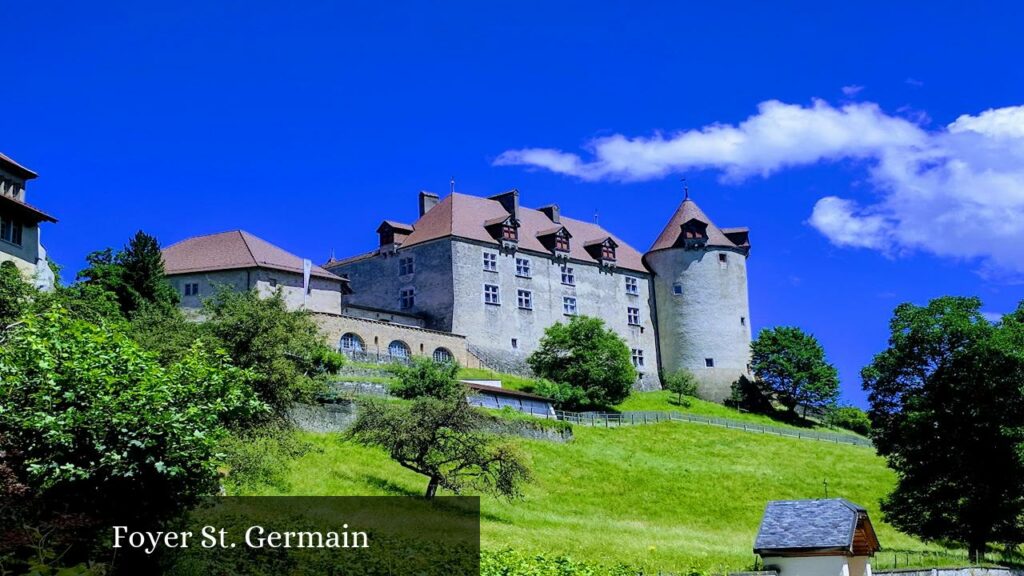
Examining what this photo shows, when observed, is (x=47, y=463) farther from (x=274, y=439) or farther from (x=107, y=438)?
(x=274, y=439)

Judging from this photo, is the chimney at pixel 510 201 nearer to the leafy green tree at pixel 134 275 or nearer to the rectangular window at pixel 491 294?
the rectangular window at pixel 491 294

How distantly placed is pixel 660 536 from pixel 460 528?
786 centimetres

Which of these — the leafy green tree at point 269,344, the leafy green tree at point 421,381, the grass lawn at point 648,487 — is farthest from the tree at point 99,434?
the leafy green tree at point 421,381

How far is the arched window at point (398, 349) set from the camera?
69.9 m

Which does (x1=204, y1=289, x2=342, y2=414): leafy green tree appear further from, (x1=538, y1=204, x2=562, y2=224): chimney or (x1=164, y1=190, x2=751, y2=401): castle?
(x1=538, y1=204, x2=562, y2=224): chimney

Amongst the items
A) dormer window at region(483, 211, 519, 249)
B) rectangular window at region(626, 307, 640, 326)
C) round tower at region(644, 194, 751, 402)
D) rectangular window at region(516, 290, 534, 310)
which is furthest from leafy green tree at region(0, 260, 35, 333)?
round tower at region(644, 194, 751, 402)

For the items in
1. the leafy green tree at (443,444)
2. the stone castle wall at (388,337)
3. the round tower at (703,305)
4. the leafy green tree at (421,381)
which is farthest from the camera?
the round tower at (703,305)

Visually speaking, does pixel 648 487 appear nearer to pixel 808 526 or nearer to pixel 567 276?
pixel 808 526

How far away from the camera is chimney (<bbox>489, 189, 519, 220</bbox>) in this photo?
83912 millimetres

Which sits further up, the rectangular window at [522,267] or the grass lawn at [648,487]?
the rectangular window at [522,267]

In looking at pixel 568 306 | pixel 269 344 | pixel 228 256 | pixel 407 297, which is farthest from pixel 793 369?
pixel 269 344

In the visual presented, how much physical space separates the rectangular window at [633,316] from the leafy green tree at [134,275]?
129ft

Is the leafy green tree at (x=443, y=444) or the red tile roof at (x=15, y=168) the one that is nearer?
the leafy green tree at (x=443, y=444)

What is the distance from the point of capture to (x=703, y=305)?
86.3 meters
